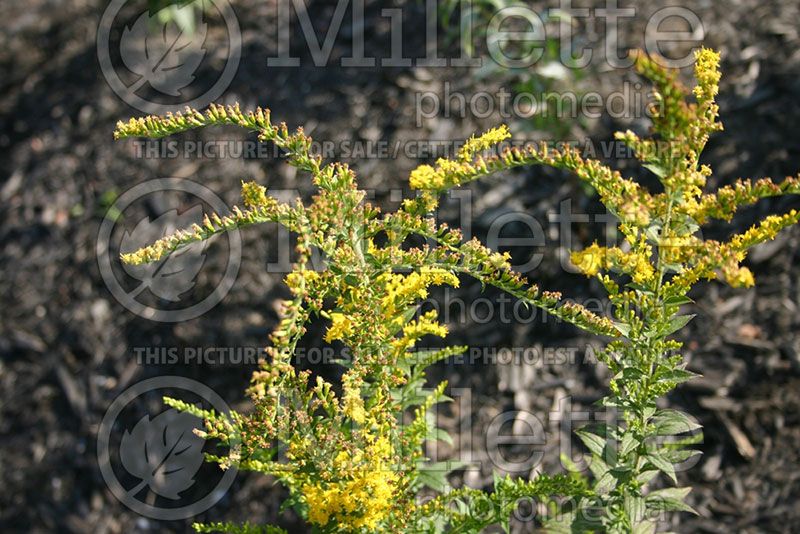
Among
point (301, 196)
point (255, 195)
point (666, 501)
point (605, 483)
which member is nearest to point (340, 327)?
point (255, 195)

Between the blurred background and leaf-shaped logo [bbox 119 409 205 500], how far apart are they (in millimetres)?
69

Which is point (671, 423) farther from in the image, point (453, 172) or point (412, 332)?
point (453, 172)

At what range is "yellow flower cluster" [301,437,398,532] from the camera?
7.75 feet

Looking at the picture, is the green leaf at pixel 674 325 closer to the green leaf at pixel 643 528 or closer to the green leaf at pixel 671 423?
the green leaf at pixel 671 423

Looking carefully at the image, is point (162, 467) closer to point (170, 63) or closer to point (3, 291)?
point (3, 291)

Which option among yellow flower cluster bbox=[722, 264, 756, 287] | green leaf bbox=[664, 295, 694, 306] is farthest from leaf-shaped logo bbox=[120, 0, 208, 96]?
yellow flower cluster bbox=[722, 264, 756, 287]

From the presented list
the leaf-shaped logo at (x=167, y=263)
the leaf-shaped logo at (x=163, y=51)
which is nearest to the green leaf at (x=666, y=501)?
the leaf-shaped logo at (x=167, y=263)

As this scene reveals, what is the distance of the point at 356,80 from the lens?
5480 millimetres

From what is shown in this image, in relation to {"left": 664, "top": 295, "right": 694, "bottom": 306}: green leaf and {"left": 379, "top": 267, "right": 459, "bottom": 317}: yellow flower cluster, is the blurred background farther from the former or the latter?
{"left": 379, "top": 267, "right": 459, "bottom": 317}: yellow flower cluster

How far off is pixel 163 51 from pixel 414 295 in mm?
4110

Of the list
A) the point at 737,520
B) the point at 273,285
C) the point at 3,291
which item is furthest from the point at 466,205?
the point at 3,291

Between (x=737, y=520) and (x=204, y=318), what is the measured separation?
2.99 m

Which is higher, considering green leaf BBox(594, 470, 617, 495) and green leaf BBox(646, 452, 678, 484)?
green leaf BBox(646, 452, 678, 484)

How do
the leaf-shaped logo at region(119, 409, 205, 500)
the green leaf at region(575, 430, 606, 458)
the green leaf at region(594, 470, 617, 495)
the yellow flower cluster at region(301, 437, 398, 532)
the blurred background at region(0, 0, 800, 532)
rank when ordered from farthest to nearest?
the leaf-shaped logo at region(119, 409, 205, 500), the blurred background at region(0, 0, 800, 532), the green leaf at region(575, 430, 606, 458), the green leaf at region(594, 470, 617, 495), the yellow flower cluster at region(301, 437, 398, 532)
